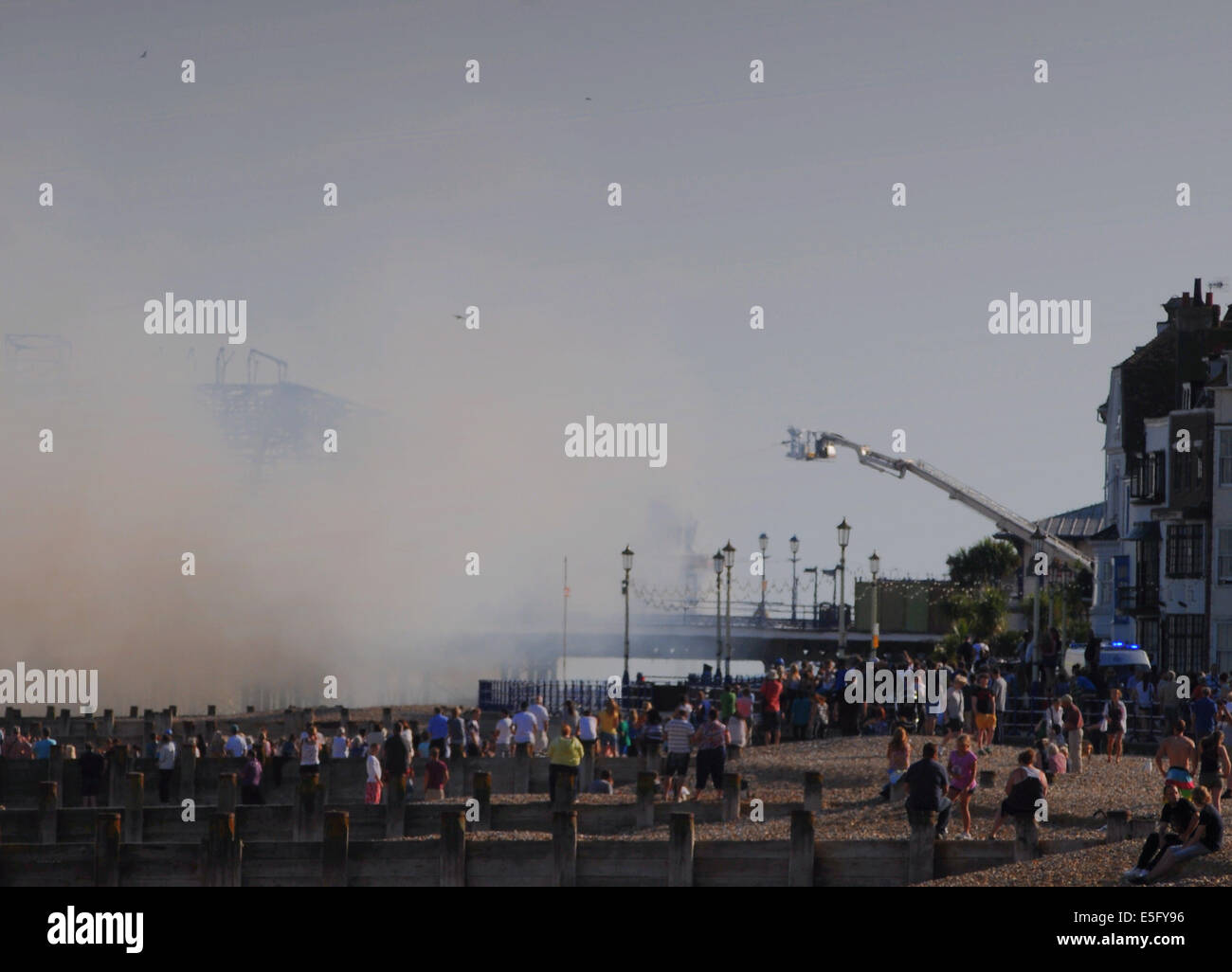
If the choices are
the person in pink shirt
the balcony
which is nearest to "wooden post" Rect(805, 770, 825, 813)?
the person in pink shirt

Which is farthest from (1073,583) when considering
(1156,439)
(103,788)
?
(103,788)

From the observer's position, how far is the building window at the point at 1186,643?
205 feet

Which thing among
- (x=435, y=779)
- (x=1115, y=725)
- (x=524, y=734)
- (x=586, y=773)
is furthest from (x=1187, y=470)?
(x=435, y=779)

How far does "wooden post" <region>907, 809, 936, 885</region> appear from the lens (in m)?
25.3

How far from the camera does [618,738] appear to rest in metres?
46.4

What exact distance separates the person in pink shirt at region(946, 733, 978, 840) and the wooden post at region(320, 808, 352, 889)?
964cm

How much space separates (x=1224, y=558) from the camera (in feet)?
202

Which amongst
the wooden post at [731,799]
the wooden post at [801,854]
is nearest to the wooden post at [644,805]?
the wooden post at [731,799]

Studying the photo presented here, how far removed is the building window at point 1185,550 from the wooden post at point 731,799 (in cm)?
3454

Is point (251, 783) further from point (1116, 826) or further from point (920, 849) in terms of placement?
point (1116, 826)

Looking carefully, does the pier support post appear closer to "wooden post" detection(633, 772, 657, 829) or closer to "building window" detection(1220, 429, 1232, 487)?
"wooden post" detection(633, 772, 657, 829)

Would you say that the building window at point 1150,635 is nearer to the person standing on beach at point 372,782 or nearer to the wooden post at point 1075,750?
the wooden post at point 1075,750

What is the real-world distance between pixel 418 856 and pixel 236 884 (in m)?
2.50
